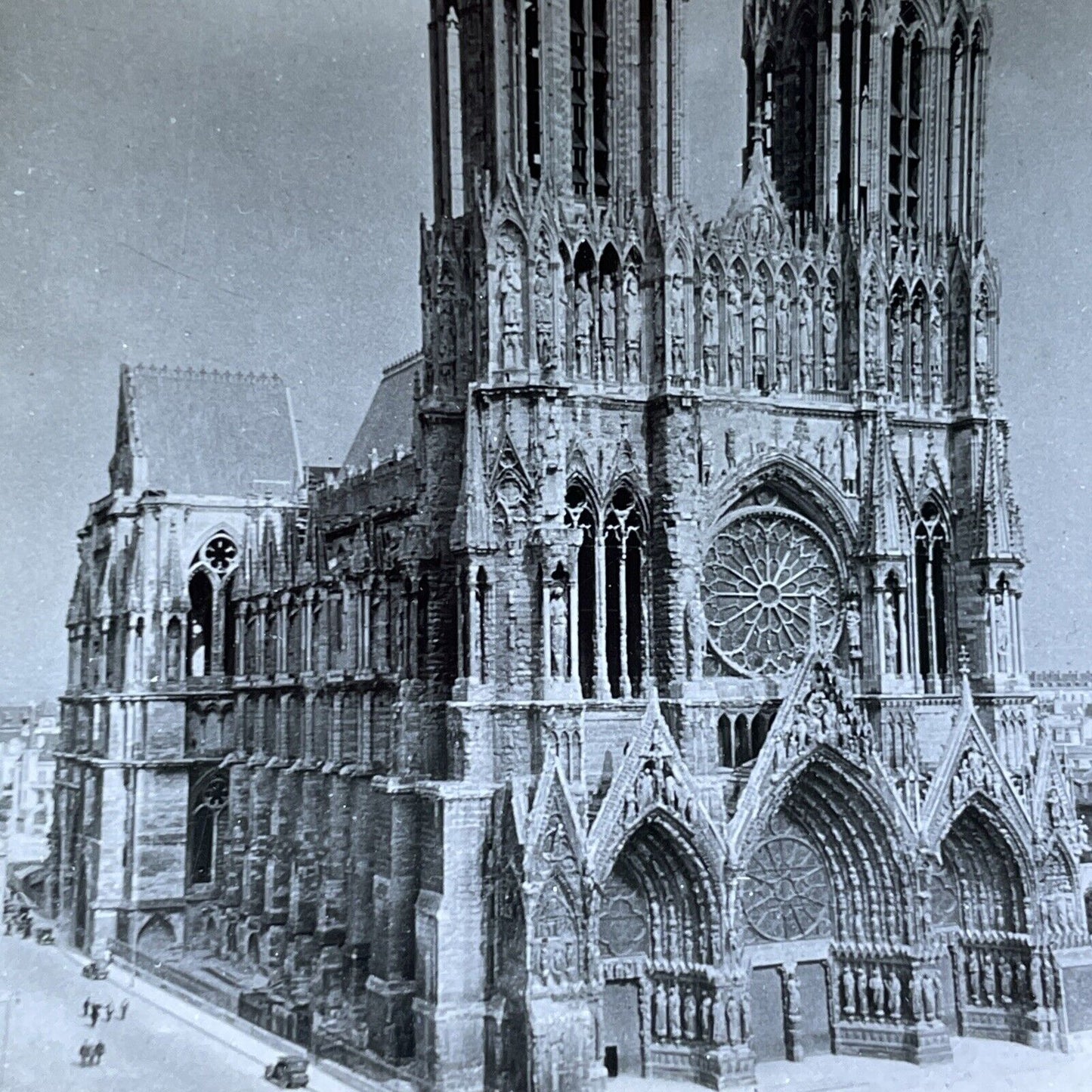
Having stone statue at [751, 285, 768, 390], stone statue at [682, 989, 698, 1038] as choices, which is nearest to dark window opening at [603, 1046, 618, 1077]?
stone statue at [682, 989, 698, 1038]

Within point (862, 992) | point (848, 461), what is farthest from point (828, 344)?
point (862, 992)

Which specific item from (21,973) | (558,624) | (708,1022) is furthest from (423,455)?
(21,973)

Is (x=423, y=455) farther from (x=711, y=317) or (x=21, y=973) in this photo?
(x=21, y=973)

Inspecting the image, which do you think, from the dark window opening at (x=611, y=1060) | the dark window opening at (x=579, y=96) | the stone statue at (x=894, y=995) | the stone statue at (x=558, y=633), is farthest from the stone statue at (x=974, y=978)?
the dark window opening at (x=579, y=96)

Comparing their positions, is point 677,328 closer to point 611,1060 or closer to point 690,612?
point 690,612

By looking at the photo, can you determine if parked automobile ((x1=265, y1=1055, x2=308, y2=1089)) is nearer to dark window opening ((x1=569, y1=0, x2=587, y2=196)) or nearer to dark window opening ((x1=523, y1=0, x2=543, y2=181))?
dark window opening ((x1=523, y1=0, x2=543, y2=181))

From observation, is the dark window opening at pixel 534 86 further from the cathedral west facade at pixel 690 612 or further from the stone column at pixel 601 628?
the stone column at pixel 601 628
